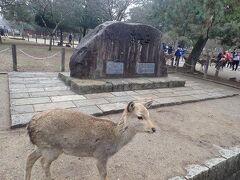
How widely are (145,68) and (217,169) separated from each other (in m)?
6.38

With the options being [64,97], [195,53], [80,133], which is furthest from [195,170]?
[195,53]

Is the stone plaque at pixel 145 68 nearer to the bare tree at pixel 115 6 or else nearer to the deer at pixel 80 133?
the deer at pixel 80 133

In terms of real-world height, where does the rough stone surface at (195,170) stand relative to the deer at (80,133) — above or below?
below

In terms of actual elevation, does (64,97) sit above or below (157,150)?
above

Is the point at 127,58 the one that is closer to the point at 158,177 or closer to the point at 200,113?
the point at 200,113

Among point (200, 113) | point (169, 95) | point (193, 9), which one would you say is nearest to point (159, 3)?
point (193, 9)

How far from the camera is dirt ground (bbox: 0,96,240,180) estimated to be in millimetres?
3879

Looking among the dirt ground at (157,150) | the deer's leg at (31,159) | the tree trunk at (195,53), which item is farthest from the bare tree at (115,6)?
the deer's leg at (31,159)

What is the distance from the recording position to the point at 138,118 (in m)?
3.28

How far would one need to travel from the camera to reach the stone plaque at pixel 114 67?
929 cm

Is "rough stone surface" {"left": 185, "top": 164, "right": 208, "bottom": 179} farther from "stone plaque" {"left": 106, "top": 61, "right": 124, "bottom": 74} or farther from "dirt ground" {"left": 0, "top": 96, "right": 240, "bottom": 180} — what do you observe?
"stone plaque" {"left": 106, "top": 61, "right": 124, "bottom": 74}

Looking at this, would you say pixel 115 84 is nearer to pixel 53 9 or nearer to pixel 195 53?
pixel 195 53

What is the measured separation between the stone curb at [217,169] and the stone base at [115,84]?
4.52m

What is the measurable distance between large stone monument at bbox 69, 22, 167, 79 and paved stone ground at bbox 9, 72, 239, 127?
45.6 inches
